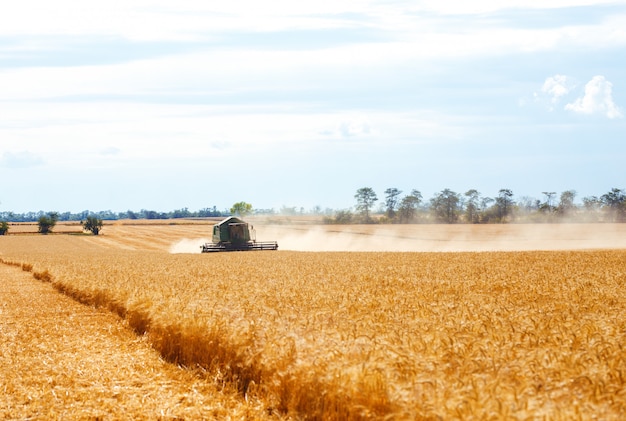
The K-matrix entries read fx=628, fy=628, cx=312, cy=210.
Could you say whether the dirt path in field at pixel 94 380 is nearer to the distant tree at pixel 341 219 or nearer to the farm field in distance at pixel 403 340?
the farm field in distance at pixel 403 340

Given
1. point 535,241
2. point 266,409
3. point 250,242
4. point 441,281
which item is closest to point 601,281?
point 441,281

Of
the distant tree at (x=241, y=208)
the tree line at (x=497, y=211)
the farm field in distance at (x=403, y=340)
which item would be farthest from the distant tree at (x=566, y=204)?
the farm field in distance at (x=403, y=340)

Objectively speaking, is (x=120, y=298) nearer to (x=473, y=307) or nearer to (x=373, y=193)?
(x=473, y=307)

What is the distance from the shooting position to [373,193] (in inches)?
6634

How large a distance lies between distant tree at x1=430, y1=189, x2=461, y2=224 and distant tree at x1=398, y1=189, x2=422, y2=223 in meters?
4.39

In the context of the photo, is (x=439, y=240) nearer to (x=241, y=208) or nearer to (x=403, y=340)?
(x=403, y=340)

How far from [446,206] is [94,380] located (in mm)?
137726

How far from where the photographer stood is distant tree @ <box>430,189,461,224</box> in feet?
449

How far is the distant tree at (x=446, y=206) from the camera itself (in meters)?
137

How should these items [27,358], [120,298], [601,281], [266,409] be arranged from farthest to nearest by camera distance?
[120,298], [601,281], [27,358], [266,409]

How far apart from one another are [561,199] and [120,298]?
135m

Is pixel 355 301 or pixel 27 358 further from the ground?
pixel 355 301

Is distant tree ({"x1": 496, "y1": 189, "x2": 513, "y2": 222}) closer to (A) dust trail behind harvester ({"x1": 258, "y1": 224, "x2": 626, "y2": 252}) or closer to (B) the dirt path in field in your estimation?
(A) dust trail behind harvester ({"x1": 258, "y1": 224, "x2": 626, "y2": 252})

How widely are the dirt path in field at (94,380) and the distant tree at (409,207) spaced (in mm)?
125842
